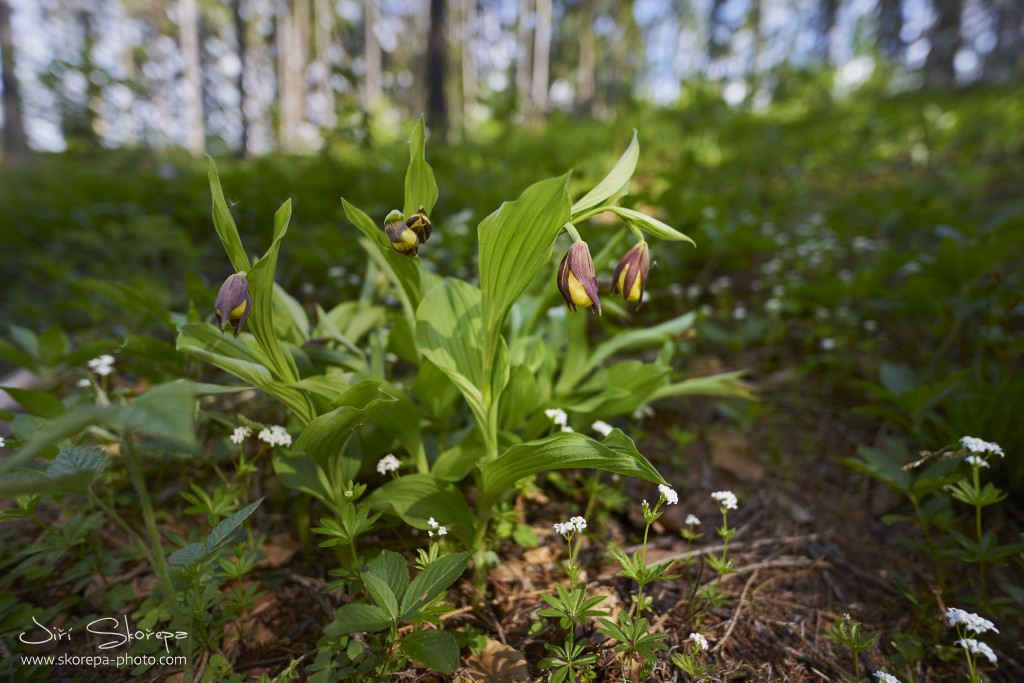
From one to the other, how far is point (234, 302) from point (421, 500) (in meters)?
0.67

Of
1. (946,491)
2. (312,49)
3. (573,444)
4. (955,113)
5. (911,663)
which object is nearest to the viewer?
(573,444)

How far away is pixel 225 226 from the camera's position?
1101 millimetres

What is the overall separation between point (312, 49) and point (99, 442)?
23.9 m

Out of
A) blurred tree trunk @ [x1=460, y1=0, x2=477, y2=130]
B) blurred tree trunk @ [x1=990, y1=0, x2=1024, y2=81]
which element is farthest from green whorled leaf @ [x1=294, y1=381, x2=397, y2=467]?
blurred tree trunk @ [x1=460, y1=0, x2=477, y2=130]

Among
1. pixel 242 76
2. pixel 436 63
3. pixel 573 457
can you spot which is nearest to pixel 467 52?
pixel 242 76

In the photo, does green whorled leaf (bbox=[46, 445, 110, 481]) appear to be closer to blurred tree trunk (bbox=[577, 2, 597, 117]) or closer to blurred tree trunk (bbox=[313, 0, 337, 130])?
blurred tree trunk (bbox=[577, 2, 597, 117])

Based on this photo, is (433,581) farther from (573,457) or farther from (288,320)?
(288,320)

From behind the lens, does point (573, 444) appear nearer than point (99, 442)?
Yes

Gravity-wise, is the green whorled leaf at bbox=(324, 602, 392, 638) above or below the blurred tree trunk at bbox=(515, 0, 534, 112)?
below

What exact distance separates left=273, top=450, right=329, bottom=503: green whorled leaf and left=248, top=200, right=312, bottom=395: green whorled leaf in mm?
129

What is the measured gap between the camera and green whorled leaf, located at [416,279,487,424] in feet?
4.36

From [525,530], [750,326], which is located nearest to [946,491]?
[750,326]

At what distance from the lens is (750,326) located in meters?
2.62

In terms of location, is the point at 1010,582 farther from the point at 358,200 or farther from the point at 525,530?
the point at 358,200
